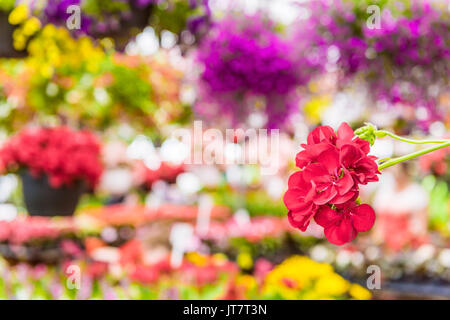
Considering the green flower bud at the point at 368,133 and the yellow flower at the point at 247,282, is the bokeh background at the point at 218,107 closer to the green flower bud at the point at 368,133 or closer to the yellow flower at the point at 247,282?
the yellow flower at the point at 247,282

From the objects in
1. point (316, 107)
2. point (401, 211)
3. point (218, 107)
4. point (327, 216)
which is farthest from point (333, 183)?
point (401, 211)

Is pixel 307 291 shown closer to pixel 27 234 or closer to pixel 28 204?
pixel 28 204

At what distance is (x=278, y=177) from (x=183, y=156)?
1301 millimetres

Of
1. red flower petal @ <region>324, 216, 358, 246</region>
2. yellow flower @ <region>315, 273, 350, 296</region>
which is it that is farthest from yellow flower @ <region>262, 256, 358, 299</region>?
red flower petal @ <region>324, 216, 358, 246</region>

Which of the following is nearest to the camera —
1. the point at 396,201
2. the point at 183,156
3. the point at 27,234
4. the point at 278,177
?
the point at 27,234

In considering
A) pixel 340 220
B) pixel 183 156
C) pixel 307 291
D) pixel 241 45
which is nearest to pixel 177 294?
pixel 307 291

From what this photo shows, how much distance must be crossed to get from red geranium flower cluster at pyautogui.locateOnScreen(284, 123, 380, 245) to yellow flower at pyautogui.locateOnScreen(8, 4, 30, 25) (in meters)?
1.19

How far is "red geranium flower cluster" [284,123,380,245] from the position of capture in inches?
22.1

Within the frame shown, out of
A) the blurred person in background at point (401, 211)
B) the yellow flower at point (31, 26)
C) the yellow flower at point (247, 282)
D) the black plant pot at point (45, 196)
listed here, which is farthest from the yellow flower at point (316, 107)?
the yellow flower at point (31, 26)

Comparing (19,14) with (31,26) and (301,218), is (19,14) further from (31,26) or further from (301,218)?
(301,218)

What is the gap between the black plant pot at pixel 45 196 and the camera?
2229 millimetres

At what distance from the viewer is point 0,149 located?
7.36ft

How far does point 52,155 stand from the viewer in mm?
2199

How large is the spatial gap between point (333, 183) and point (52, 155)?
1.80 metres
